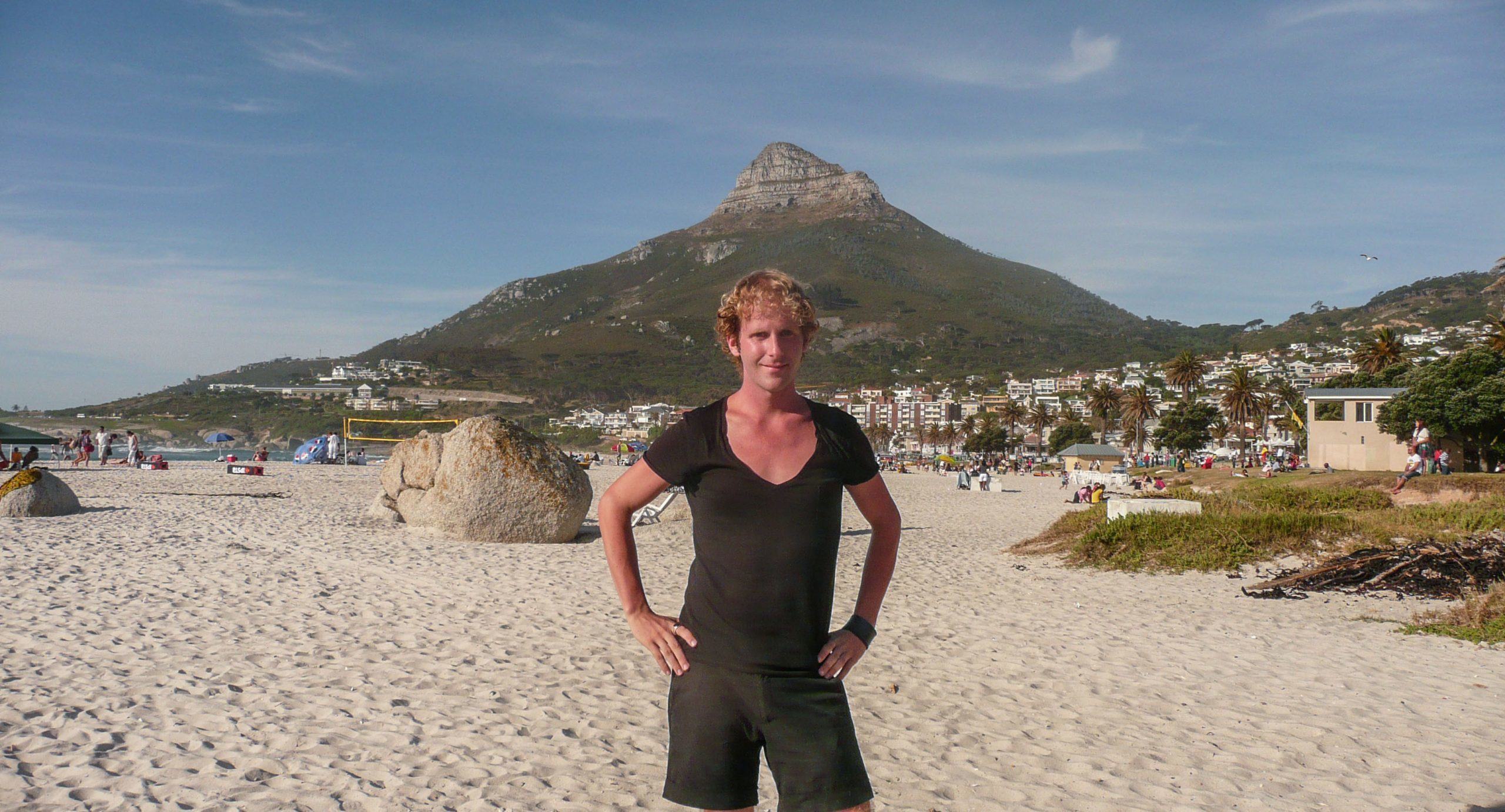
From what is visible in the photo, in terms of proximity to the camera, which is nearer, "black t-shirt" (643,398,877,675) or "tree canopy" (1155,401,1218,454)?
"black t-shirt" (643,398,877,675)

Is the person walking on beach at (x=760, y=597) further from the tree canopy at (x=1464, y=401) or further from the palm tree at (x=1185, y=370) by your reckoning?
the palm tree at (x=1185, y=370)

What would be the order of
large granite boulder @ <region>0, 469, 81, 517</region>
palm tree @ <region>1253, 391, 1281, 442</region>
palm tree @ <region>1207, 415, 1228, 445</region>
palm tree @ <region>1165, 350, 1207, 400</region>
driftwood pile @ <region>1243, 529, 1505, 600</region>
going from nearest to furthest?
driftwood pile @ <region>1243, 529, 1505, 600</region> < large granite boulder @ <region>0, 469, 81, 517</region> < palm tree @ <region>1165, 350, 1207, 400</region> < palm tree @ <region>1253, 391, 1281, 442</region> < palm tree @ <region>1207, 415, 1228, 445</region>

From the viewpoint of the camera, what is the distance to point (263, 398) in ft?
382

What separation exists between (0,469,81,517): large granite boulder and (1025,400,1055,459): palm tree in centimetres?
8047

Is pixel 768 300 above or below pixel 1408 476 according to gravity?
above

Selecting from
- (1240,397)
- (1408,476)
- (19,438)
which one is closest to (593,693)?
(1408,476)

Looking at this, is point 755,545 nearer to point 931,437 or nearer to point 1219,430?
point 1219,430

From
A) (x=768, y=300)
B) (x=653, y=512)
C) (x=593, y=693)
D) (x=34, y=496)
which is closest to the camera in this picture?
(x=768, y=300)

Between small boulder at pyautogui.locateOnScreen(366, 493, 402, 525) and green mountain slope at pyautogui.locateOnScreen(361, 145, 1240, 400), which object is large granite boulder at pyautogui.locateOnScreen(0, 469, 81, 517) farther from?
green mountain slope at pyautogui.locateOnScreen(361, 145, 1240, 400)

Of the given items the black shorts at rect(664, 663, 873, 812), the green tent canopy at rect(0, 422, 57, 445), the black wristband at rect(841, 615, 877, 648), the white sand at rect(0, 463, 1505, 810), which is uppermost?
the black wristband at rect(841, 615, 877, 648)

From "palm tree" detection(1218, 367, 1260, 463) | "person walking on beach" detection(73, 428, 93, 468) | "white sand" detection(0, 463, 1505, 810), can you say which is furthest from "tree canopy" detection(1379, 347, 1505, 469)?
"person walking on beach" detection(73, 428, 93, 468)

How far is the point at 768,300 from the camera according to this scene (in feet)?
7.05

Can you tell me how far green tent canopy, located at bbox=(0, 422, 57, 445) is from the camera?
77.4ft

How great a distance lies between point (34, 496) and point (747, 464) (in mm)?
14621
